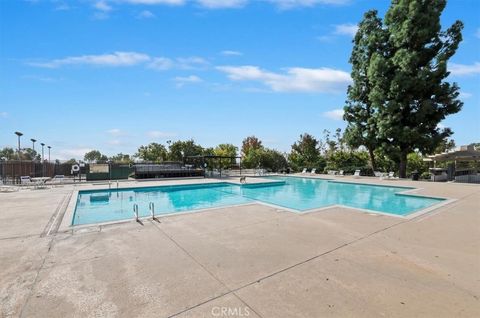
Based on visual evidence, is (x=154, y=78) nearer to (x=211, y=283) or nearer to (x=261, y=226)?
(x=261, y=226)

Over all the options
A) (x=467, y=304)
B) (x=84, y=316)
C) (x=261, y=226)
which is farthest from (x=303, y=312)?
(x=261, y=226)

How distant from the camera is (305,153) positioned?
2781 centimetres

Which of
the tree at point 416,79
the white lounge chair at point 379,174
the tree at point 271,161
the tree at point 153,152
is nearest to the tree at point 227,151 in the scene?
the tree at point 271,161

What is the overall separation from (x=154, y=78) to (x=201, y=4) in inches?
315

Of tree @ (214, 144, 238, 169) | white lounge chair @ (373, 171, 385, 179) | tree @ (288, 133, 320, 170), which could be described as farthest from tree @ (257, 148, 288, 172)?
white lounge chair @ (373, 171, 385, 179)

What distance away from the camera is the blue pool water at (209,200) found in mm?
9141

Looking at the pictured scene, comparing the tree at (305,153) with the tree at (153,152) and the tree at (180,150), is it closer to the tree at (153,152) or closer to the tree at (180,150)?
the tree at (180,150)

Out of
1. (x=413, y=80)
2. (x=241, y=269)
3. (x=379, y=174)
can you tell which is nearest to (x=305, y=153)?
(x=379, y=174)

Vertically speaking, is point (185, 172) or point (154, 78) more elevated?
point (154, 78)

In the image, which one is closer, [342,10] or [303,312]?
[303,312]

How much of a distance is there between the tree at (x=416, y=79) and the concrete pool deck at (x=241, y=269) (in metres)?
13.9

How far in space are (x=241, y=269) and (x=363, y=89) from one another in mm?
21585

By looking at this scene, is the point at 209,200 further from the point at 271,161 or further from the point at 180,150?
the point at 180,150

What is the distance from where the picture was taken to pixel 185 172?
2073 cm
